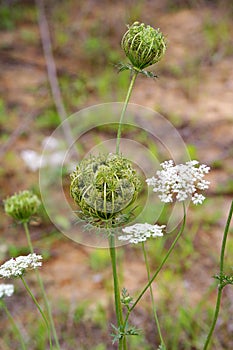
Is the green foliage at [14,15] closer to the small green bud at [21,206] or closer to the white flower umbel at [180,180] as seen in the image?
the small green bud at [21,206]

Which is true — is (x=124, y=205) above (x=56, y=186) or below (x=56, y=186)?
below

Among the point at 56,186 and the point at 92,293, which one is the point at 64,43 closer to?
the point at 56,186

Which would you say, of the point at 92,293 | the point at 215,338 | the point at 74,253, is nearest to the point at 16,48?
the point at 74,253

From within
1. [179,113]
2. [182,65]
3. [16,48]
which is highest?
[16,48]

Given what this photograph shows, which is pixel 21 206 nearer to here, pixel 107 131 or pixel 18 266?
pixel 18 266

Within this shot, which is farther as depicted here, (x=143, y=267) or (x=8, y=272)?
(x=143, y=267)

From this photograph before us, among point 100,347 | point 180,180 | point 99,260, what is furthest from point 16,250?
point 180,180

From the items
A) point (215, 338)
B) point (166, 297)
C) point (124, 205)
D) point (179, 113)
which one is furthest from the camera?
point (179, 113)

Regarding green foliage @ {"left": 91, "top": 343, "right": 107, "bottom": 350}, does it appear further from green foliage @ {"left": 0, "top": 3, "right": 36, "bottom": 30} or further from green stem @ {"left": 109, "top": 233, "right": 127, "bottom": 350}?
green foliage @ {"left": 0, "top": 3, "right": 36, "bottom": 30}
